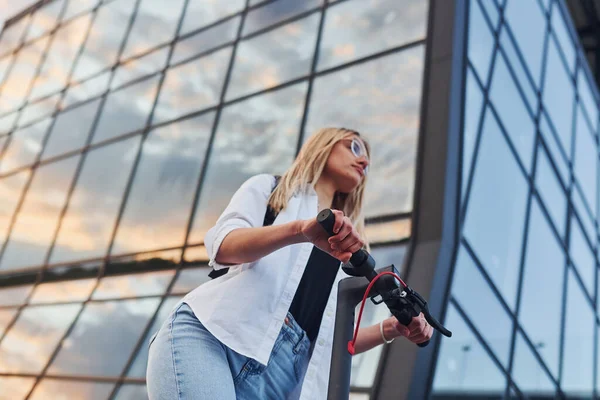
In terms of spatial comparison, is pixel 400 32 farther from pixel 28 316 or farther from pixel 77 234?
pixel 28 316

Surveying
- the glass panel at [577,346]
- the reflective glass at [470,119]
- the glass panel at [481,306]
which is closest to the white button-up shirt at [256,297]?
the glass panel at [481,306]

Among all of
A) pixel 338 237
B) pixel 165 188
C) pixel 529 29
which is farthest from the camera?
pixel 529 29

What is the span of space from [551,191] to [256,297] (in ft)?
24.4

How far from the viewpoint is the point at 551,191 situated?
828 cm

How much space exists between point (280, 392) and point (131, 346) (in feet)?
16.8

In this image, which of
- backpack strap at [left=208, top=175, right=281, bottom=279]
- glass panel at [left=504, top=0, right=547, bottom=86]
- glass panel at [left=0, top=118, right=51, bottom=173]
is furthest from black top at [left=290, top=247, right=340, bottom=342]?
glass panel at [left=0, top=118, right=51, bottom=173]

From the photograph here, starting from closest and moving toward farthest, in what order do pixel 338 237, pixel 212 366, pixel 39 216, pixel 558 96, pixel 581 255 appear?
pixel 338 237, pixel 212 366, pixel 581 255, pixel 558 96, pixel 39 216

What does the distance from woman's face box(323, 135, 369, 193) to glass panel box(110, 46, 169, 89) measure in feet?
27.0

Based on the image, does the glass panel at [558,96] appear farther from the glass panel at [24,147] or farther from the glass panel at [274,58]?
the glass panel at [24,147]

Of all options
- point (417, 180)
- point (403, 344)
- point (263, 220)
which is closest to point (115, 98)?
point (417, 180)

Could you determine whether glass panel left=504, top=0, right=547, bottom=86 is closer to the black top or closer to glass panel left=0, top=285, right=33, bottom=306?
the black top

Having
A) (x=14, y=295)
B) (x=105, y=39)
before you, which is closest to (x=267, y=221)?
(x=14, y=295)

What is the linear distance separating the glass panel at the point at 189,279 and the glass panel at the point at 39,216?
3.53 m

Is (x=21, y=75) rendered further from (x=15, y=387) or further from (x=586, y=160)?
(x=586, y=160)
